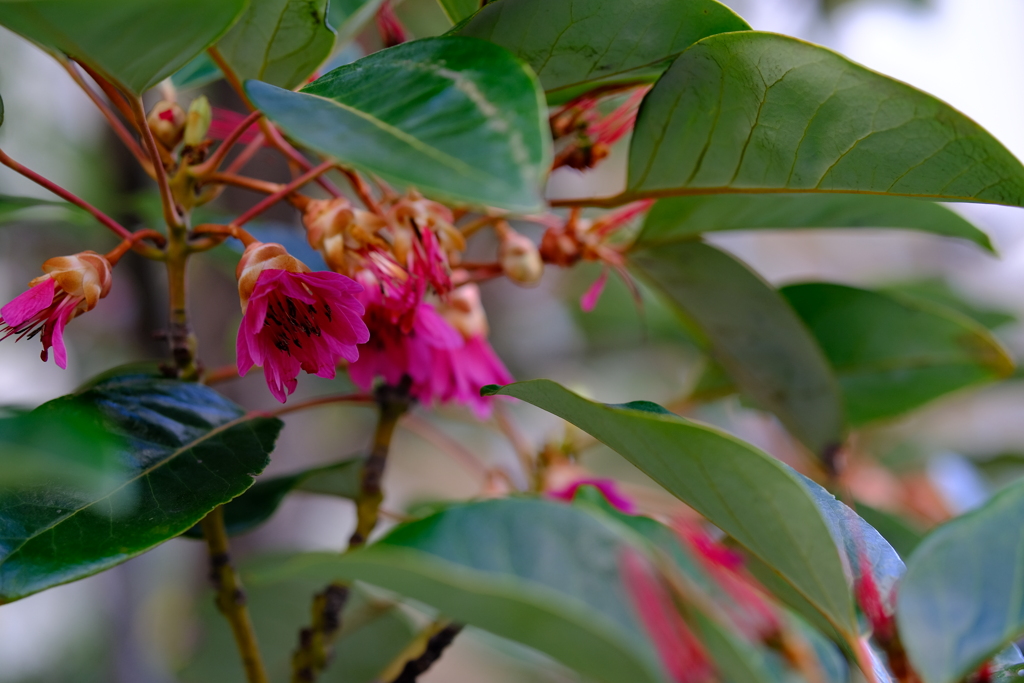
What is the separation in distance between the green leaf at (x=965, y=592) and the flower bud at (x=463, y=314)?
0.34 m

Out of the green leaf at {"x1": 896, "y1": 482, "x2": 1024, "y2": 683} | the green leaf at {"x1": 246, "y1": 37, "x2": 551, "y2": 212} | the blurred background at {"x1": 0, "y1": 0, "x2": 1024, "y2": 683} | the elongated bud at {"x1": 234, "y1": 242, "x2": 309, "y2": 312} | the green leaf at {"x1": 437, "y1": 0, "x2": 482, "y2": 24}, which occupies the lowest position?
the blurred background at {"x1": 0, "y1": 0, "x2": 1024, "y2": 683}

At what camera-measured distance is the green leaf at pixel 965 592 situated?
32 cm

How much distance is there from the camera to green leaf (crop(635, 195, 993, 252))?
0.51m

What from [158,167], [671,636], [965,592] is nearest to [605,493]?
[671,636]

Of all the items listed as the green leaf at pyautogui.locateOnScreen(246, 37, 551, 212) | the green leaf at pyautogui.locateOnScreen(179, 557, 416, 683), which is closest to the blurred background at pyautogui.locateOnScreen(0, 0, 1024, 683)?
the green leaf at pyautogui.locateOnScreen(179, 557, 416, 683)

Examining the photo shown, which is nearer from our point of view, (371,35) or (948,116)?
(948,116)

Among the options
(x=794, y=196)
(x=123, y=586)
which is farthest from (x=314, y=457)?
(x=794, y=196)

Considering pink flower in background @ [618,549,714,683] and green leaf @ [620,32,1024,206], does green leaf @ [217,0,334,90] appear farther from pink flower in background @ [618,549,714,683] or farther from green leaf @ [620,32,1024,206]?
pink flower in background @ [618,549,714,683]

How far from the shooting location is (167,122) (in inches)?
18.4

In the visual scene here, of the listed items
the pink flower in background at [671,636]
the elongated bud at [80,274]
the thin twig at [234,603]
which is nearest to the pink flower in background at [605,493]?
the pink flower in background at [671,636]

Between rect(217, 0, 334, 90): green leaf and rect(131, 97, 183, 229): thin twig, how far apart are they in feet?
0.24

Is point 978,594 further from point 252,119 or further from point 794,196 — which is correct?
point 252,119

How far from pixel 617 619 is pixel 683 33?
314 millimetres

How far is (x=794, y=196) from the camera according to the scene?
1.61 ft
